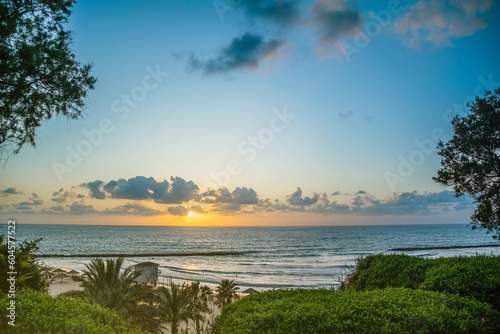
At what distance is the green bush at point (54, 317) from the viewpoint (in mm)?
5340

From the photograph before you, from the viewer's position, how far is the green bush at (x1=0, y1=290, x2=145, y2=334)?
534 centimetres

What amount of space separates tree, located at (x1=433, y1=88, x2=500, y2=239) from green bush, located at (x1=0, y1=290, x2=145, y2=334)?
1901 centimetres

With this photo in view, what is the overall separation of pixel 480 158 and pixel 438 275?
10.8 m

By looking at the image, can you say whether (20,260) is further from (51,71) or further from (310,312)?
(310,312)

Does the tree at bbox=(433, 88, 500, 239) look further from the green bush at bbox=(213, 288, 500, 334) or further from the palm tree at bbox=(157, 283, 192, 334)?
the palm tree at bbox=(157, 283, 192, 334)

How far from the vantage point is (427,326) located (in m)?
6.86

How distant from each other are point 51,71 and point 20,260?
5.01 metres

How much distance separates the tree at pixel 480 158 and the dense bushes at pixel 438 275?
7.09 m

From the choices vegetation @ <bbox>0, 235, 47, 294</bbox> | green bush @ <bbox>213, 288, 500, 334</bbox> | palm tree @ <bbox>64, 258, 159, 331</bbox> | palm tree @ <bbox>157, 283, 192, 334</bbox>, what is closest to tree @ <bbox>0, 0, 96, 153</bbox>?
vegetation @ <bbox>0, 235, 47, 294</bbox>

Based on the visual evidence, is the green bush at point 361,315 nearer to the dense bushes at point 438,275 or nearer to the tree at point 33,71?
the dense bushes at point 438,275

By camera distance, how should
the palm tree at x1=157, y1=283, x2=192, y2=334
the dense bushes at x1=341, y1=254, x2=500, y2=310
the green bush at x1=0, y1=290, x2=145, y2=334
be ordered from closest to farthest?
the green bush at x1=0, y1=290, x2=145, y2=334 → the dense bushes at x1=341, y1=254, x2=500, y2=310 → the palm tree at x1=157, y1=283, x2=192, y2=334

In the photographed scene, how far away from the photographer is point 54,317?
18.5 feet
